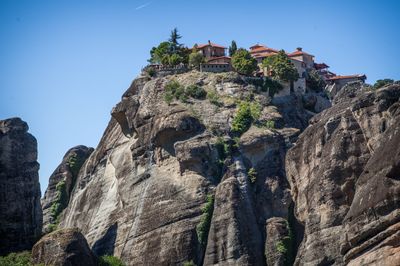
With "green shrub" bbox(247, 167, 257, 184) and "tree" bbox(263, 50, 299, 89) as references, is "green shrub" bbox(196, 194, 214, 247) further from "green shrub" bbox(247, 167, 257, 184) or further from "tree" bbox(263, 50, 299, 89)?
"tree" bbox(263, 50, 299, 89)

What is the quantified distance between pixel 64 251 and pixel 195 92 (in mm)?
24368

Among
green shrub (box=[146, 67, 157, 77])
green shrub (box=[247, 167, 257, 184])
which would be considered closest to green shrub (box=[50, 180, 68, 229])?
green shrub (box=[146, 67, 157, 77])

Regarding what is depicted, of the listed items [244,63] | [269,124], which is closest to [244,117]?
[269,124]

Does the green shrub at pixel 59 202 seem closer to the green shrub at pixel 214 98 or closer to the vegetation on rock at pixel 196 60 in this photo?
the vegetation on rock at pixel 196 60

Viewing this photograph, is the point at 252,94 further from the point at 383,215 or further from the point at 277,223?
the point at 383,215

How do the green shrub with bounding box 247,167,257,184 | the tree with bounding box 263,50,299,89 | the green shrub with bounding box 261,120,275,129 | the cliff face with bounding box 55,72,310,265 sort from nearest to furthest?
the cliff face with bounding box 55,72,310,265 < the green shrub with bounding box 247,167,257,184 < the green shrub with bounding box 261,120,275,129 < the tree with bounding box 263,50,299,89

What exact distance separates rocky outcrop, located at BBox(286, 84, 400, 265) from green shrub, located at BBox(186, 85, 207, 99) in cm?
2475

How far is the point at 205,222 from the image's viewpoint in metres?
91.5

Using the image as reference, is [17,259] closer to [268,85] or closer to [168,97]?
[168,97]

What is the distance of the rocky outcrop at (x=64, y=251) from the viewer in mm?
88938

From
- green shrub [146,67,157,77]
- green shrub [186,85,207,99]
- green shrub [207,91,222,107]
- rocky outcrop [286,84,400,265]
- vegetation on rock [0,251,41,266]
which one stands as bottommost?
rocky outcrop [286,84,400,265]

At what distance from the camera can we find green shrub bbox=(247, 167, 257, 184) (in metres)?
94.4

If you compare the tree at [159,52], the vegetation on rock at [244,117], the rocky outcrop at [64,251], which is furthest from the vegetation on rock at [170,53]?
the rocky outcrop at [64,251]

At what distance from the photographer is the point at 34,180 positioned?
103500 millimetres
